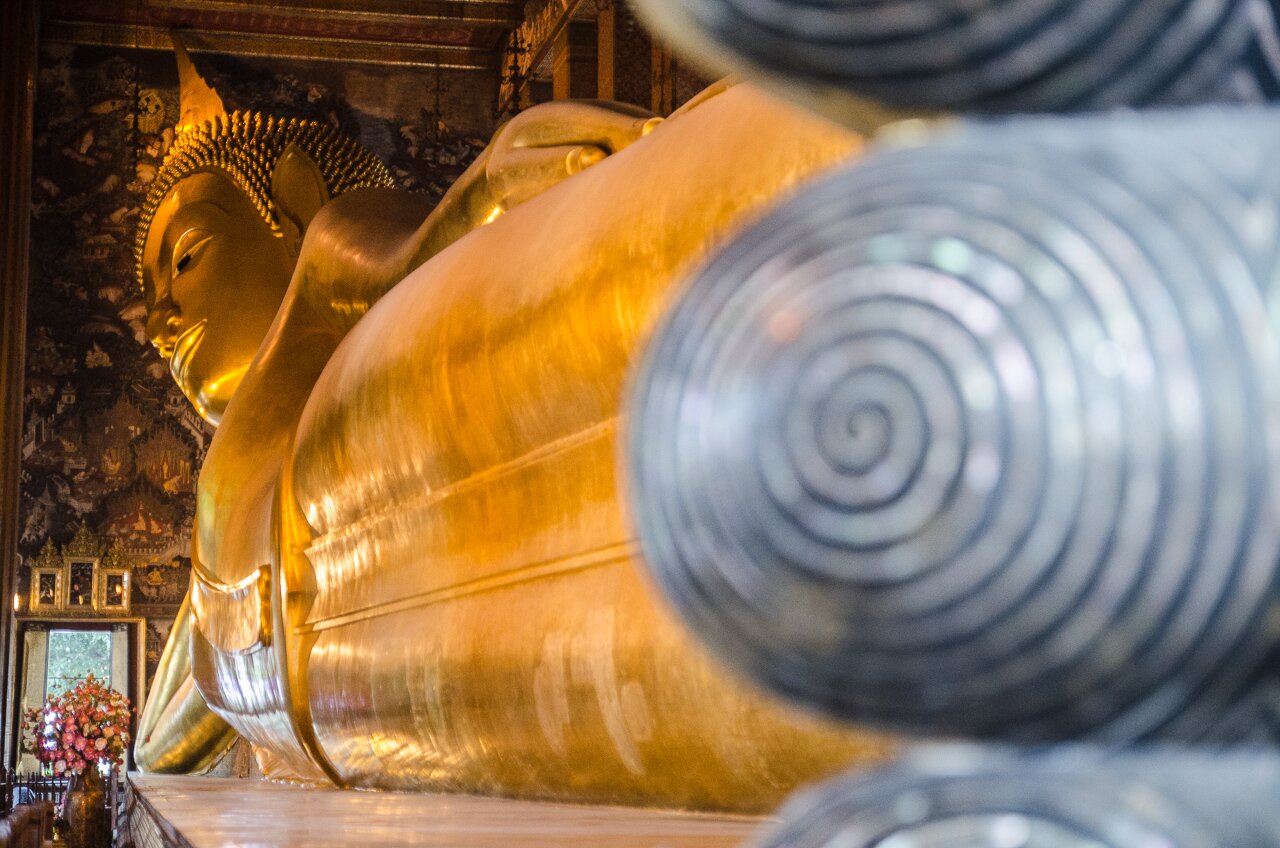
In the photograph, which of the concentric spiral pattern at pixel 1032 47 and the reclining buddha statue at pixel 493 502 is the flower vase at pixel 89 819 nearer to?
the reclining buddha statue at pixel 493 502

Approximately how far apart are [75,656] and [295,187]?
17.2 ft

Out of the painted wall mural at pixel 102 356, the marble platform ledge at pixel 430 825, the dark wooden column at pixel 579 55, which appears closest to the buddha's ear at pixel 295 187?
the marble platform ledge at pixel 430 825

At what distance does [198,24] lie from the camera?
7824 mm

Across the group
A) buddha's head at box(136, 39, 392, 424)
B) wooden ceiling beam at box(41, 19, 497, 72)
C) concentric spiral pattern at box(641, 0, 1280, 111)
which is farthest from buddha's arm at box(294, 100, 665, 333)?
wooden ceiling beam at box(41, 19, 497, 72)

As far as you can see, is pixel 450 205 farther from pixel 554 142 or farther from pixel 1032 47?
pixel 1032 47

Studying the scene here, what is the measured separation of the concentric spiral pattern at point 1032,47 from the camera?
23cm

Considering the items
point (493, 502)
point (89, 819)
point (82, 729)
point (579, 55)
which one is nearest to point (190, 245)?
point (89, 819)

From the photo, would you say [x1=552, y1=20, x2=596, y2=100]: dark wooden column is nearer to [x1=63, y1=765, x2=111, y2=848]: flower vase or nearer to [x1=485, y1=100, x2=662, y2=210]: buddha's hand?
[x1=63, y1=765, x2=111, y2=848]: flower vase

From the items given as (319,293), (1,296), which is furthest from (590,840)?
(1,296)

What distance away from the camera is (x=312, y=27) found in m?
7.95

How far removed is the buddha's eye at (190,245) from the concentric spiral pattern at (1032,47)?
2563 mm

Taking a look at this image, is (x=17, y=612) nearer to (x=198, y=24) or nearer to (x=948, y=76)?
(x=198, y=24)

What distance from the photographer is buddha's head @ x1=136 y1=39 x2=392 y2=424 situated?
2680 millimetres

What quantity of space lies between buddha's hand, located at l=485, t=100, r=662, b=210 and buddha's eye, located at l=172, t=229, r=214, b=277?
4.18 feet
